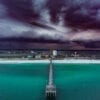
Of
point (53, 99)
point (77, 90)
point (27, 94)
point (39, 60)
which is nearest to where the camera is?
point (53, 99)

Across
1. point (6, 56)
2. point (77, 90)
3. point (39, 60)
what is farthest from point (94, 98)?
point (6, 56)

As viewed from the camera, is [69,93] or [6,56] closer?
[69,93]

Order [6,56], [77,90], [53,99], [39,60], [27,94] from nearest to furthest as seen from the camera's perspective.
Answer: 1. [53,99]
2. [27,94]
3. [77,90]
4. [39,60]
5. [6,56]

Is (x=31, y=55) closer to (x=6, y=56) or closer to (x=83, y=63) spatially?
(x=6, y=56)

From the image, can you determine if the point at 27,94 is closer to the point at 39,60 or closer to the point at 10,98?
the point at 10,98

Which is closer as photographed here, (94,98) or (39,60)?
(94,98)

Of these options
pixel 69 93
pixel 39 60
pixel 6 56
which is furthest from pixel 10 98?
pixel 6 56

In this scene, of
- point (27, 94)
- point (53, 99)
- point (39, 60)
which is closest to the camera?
point (53, 99)

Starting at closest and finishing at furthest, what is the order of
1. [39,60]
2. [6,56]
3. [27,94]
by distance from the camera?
1. [27,94]
2. [39,60]
3. [6,56]

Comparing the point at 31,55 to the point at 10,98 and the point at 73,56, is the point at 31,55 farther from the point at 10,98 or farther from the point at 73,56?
the point at 10,98
